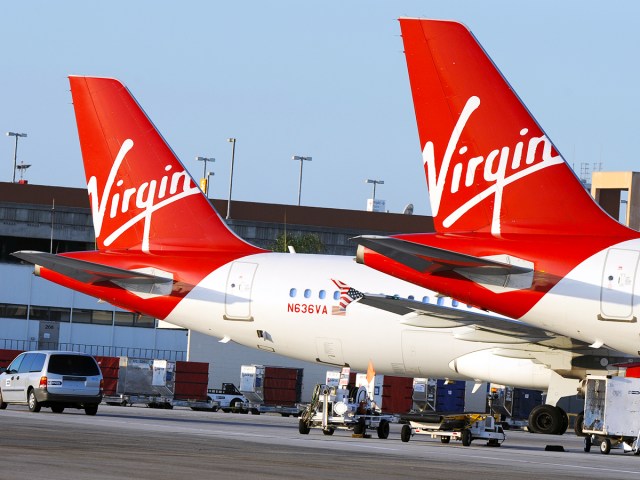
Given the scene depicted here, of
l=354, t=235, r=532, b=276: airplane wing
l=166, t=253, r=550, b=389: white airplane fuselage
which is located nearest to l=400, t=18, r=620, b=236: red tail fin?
l=354, t=235, r=532, b=276: airplane wing

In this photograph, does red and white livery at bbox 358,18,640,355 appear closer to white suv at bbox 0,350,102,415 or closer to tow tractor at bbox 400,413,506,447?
tow tractor at bbox 400,413,506,447

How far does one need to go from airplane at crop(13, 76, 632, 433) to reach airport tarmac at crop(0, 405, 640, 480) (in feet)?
8.64

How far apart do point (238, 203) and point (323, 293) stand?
71.4 metres

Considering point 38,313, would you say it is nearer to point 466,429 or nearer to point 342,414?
point 342,414

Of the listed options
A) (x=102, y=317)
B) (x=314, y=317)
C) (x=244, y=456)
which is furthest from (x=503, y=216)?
(x=102, y=317)

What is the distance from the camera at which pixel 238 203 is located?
106 meters

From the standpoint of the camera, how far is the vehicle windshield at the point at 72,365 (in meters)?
36.2

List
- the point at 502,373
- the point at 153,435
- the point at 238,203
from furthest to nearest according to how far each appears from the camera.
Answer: the point at 238,203, the point at 502,373, the point at 153,435

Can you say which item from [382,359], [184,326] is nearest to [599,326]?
[382,359]

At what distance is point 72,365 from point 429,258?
13731mm

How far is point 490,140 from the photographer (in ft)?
92.4

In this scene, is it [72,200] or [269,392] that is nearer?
[269,392]

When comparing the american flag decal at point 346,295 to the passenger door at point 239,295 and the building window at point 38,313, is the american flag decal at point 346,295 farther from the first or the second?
the building window at point 38,313

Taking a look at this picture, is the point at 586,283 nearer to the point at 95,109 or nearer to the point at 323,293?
the point at 323,293
